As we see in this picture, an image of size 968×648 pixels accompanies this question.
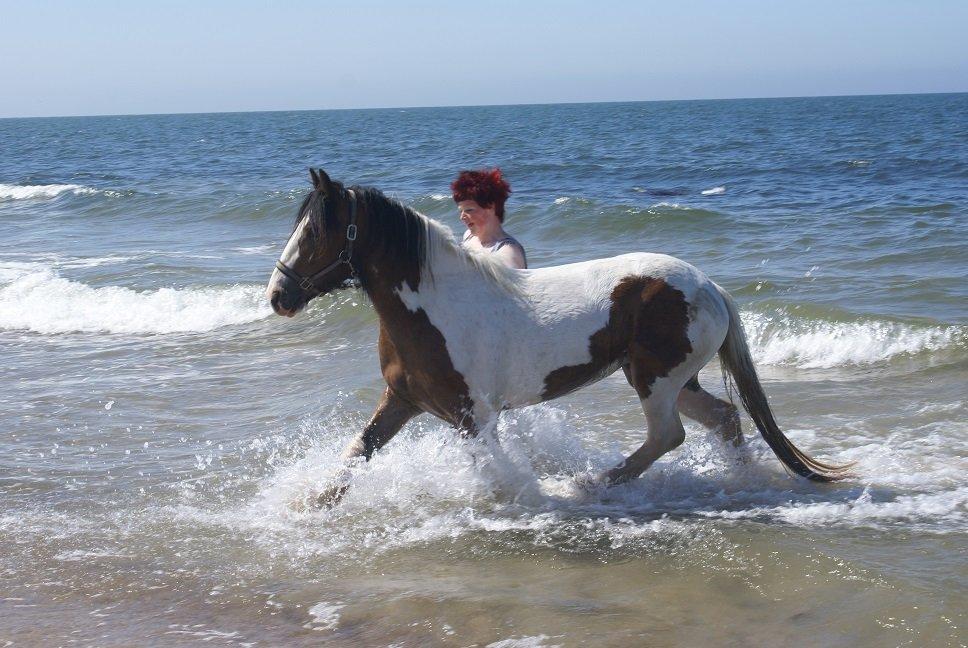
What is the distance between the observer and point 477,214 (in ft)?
18.6

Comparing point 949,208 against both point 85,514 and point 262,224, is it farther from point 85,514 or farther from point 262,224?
point 85,514

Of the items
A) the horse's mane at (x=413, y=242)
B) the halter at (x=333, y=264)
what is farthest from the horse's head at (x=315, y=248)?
the horse's mane at (x=413, y=242)

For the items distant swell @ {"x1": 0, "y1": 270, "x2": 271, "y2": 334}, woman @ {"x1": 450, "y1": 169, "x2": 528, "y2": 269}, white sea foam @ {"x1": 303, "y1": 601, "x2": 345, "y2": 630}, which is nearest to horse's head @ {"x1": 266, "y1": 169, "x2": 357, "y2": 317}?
woman @ {"x1": 450, "y1": 169, "x2": 528, "y2": 269}

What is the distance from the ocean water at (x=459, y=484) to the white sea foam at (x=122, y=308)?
5cm

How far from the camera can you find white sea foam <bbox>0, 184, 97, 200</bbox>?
27047 millimetres

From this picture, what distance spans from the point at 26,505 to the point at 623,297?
347cm

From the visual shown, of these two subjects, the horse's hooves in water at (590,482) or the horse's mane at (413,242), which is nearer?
the horse's mane at (413,242)

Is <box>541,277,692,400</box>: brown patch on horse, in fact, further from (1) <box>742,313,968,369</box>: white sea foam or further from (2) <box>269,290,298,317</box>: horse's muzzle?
(1) <box>742,313,968,369</box>: white sea foam

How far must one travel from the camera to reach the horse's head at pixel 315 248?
15.8 ft

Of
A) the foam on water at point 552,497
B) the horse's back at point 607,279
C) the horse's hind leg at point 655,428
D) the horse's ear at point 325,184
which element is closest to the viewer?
the horse's ear at point 325,184

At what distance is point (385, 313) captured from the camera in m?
5.03

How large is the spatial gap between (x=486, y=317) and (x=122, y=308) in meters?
8.42

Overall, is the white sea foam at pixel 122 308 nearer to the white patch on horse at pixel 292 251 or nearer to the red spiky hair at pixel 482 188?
the red spiky hair at pixel 482 188

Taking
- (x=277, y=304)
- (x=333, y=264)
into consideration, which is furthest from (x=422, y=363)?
(x=277, y=304)
